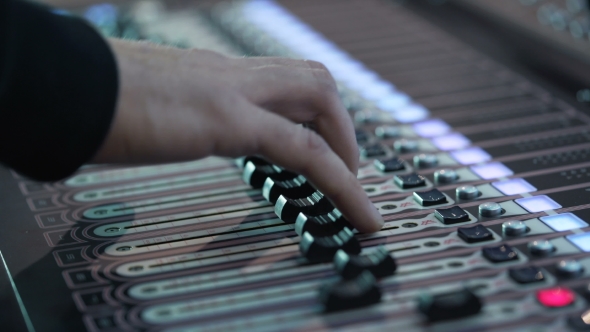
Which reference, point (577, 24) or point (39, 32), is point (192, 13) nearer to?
point (577, 24)

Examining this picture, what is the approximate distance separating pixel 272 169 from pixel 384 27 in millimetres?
936

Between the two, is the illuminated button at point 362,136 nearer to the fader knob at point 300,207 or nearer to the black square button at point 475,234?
the fader knob at point 300,207

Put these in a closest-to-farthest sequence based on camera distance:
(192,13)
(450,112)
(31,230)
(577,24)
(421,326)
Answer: (421,326) → (31,230) → (450,112) → (577,24) → (192,13)

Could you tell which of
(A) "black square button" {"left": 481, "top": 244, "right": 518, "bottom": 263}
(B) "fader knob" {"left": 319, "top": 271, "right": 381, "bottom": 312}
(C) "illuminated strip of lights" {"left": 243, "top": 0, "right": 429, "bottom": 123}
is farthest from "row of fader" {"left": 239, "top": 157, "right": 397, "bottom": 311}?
(C) "illuminated strip of lights" {"left": 243, "top": 0, "right": 429, "bottom": 123}

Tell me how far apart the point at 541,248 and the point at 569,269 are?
54 millimetres

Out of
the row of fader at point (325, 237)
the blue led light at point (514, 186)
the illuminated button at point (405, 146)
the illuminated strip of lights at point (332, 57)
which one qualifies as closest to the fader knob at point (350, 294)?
the row of fader at point (325, 237)

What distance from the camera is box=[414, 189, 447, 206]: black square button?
39.9 inches

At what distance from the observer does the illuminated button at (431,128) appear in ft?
4.25

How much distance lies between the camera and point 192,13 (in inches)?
82.2

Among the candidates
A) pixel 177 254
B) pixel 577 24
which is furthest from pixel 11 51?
pixel 577 24

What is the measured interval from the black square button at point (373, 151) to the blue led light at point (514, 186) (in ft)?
0.70

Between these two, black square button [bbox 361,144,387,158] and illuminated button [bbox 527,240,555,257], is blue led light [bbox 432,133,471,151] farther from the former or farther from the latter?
illuminated button [bbox 527,240,555,257]

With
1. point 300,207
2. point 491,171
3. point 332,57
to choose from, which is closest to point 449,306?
point 300,207

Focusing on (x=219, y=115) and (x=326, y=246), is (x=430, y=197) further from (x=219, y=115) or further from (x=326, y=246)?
(x=219, y=115)
